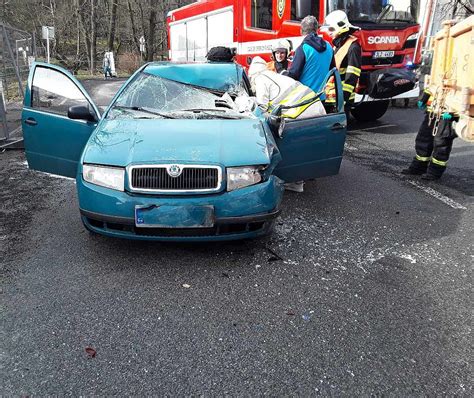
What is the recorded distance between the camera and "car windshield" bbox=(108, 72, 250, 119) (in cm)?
404

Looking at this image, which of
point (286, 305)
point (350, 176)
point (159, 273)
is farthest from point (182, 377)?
point (350, 176)

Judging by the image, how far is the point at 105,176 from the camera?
3217 millimetres

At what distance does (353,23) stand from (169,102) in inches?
211

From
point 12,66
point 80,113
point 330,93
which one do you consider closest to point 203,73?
point 80,113

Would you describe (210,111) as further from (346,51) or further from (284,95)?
(346,51)

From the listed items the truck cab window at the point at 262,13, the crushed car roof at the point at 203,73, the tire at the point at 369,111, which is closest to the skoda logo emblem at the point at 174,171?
the crushed car roof at the point at 203,73

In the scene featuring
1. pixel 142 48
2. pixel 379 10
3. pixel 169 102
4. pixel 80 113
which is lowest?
pixel 80 113

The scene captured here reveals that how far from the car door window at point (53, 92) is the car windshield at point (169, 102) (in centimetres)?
45

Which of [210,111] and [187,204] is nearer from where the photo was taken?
[187,204]

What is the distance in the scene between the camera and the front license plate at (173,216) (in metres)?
3.06

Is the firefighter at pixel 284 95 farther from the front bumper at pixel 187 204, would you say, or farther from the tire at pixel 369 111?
the tire at pixel 369 111

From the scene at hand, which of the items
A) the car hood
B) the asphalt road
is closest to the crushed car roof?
the car hood

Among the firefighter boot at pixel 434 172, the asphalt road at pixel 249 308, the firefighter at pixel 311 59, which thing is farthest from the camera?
the firefighter boot at pixel 434 172

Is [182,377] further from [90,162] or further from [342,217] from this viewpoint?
[342,217]
